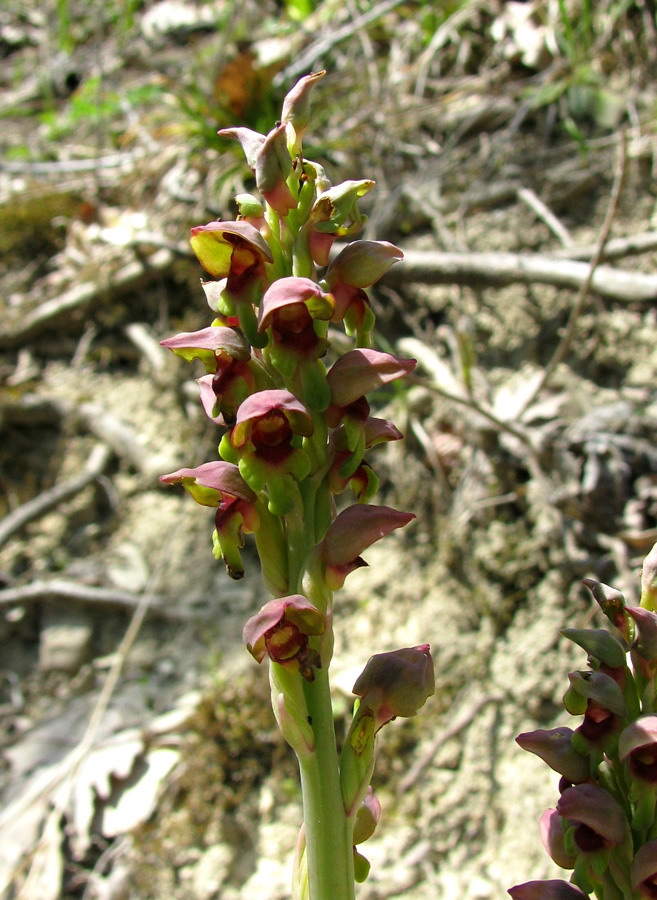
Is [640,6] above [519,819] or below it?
above

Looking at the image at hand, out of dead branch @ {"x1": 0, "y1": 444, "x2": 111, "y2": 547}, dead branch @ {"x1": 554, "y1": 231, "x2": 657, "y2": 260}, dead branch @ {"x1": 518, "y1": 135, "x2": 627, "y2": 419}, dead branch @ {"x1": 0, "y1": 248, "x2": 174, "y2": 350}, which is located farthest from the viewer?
dead branch @ {"x1": 0, "y1": 248, "x2": 174, "y2": 350}

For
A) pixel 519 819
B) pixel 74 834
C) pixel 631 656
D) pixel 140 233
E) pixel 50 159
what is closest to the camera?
pixel 631 656

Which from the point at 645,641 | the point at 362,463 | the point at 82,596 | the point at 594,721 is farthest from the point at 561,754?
the point at 82,596

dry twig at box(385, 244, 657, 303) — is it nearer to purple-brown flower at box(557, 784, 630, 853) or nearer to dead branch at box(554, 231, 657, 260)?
dead branch at box(554, 231, 657, 260)

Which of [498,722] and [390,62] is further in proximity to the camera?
[390,62]

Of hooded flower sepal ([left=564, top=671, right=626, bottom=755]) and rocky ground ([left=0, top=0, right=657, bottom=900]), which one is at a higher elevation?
hooded flower sepal ([left=564, top=671, right=626, bottom=755])

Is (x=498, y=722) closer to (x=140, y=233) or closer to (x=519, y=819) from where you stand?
(x=519, y=819)

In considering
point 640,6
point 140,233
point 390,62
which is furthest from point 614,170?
point 140,233

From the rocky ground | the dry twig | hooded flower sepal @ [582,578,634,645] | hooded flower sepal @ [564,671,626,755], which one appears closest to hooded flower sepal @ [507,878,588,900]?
hooded flower sepal @ [564,671,626,755]
